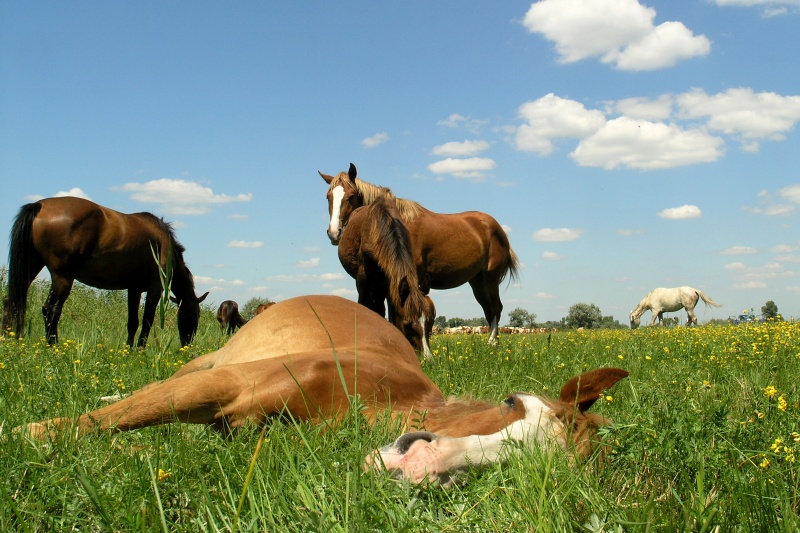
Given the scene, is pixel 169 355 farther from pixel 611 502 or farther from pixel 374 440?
pixel 611 502

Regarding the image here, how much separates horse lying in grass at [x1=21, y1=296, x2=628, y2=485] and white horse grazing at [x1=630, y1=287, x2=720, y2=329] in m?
35.5

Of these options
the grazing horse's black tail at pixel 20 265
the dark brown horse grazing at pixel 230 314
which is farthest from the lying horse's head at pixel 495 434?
the dark brown horse grazing at pixel 230 314

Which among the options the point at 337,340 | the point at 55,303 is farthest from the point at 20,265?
the point at 337,340

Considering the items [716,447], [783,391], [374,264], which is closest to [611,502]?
[716,447]

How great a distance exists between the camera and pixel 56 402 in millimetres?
3586

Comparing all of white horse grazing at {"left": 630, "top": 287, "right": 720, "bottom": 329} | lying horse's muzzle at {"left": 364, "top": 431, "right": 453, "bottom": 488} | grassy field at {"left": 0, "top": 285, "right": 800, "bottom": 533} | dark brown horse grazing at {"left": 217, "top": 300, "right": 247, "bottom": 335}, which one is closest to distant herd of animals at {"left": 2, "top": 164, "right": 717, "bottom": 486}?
lying horse's muzzle at {"left": 364, "top": 431, "right": 453, "bottom": 488}

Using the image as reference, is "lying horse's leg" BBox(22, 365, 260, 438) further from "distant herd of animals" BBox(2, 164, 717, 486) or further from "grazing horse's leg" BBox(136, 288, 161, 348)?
"grazing horse's leg" BBox(136, 288, 161, 348)

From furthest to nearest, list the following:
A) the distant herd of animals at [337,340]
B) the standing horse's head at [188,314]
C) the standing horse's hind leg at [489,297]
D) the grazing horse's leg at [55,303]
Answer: the standing horse's hind leg at [489,297]
the standing horse's head at [188,314]
the grazing horse's leg at [55,303]
the distant herd of animals at [337,340]

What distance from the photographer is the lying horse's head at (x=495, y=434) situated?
2137 millimetres

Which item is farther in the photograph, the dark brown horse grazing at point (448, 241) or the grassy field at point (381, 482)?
the dark brown horse grazing at point (448, 241)

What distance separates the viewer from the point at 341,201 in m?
9.73

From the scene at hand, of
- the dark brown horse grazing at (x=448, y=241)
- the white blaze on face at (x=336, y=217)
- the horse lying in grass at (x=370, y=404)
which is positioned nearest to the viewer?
the horse lying in grass at (x=370, y=404)

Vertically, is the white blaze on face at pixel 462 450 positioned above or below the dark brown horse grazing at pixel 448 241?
below

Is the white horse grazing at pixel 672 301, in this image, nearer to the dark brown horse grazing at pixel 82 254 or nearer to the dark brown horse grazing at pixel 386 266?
the dark brown horse grazing at pixel 82 254
